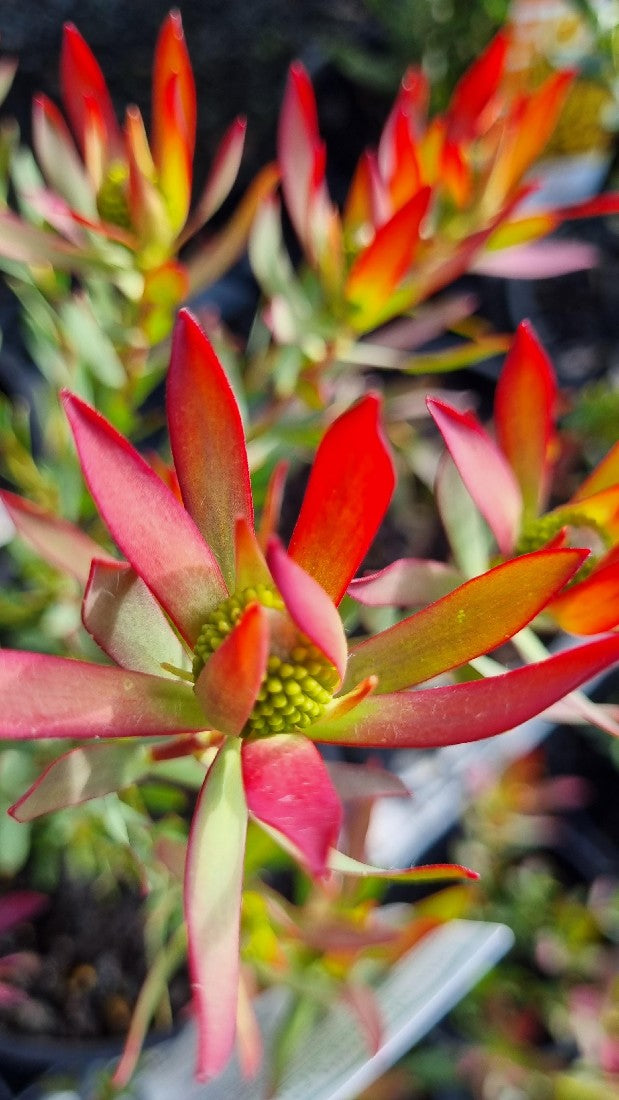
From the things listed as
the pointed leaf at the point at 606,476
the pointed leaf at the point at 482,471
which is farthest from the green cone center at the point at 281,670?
the pointed leaf at the point at 606,476

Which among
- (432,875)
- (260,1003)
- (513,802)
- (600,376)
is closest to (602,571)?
(432,875)

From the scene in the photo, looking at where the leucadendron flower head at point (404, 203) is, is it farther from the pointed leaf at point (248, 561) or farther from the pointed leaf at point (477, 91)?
the pointed leaf at point (248, 561)

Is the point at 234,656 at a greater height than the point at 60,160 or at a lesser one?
lesser

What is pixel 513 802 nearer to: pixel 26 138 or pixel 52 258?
pixel 52 258

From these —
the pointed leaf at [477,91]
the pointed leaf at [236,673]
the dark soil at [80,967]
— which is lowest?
the dark soil at [80,967]

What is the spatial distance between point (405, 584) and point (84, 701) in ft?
0.63

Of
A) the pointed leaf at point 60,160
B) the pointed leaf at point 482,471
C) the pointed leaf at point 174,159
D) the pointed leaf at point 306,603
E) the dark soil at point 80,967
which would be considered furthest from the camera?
the dark soil at point 80,967

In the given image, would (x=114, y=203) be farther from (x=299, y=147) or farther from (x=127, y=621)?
(x=127, y=621)

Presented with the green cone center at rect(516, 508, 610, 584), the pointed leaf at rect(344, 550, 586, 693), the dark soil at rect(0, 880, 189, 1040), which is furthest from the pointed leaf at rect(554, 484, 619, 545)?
the dark soil at rect(0, 880, 189, 1040)

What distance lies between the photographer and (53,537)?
0.44 meters

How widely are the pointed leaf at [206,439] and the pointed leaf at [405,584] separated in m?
0.07

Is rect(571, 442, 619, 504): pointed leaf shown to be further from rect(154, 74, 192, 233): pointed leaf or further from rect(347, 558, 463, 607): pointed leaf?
rect(154, 74, 192, 233): pointed leaf

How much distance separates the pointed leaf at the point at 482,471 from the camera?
417 mm

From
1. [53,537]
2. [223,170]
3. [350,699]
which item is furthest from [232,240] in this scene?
[350,699]
